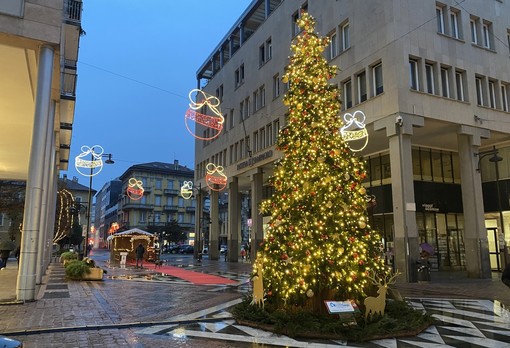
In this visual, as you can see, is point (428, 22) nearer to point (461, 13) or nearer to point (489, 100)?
point (461, 13)

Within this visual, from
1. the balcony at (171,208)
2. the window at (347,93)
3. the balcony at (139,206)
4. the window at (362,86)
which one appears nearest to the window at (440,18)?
the window at (362,86)

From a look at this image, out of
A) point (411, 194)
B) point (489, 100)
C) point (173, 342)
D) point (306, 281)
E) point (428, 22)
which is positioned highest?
point (428, 22)

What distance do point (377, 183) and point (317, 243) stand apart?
20.1 m

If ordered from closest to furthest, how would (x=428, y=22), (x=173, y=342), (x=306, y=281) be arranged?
1. (x=173, y=342)
2. (x=306, y=281)
3. (x=428, y=22)

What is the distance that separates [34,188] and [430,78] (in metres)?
19.7

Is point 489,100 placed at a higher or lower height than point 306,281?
higher

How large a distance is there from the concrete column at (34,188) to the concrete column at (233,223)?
2631cm

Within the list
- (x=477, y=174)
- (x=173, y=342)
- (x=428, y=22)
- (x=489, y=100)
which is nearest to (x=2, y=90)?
(x=173, y=342)

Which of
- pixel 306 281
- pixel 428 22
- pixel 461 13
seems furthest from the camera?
pixel 461 13

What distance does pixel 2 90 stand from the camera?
15.4 metres

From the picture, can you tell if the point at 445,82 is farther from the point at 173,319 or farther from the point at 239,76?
the point at 239,76

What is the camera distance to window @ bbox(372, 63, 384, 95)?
22331 millimetres

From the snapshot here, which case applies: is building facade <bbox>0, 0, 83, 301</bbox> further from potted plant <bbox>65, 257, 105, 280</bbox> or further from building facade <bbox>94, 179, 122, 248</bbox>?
building facade <bbox>94, 179, 122, 248</bbox>

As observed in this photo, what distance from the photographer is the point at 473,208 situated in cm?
2289
